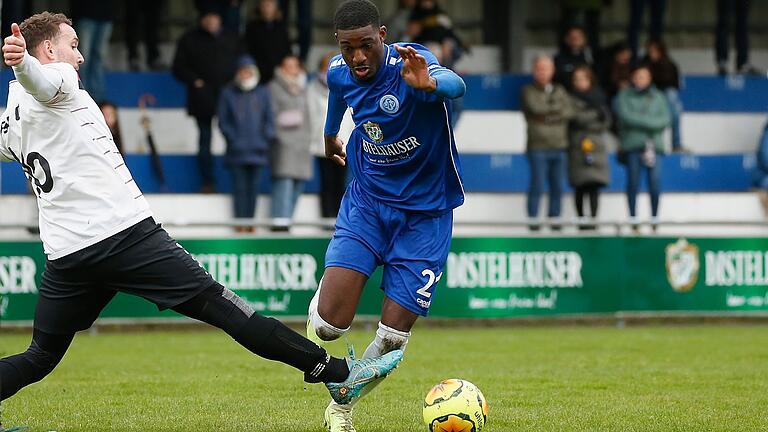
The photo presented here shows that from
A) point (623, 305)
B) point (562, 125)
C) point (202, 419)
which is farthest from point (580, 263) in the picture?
point (202, 419)

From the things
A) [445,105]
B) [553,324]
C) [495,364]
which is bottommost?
[553,324]

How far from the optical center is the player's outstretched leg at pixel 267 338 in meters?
6.91

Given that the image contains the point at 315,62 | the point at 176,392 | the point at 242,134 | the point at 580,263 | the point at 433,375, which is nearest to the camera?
the point at 176,392

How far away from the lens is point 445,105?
7.40 metres

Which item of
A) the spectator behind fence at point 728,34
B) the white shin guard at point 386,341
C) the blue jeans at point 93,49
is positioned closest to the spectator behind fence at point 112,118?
the blue jeans at point 93,49

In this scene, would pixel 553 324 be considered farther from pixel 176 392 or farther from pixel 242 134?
pixel 176 392

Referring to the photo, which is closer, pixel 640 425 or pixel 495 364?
pixel 640 425

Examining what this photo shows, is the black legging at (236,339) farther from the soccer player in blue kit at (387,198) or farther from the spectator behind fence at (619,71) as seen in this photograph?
the spectator behind fence at (619,71)

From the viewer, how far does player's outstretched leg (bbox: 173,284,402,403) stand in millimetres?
6914

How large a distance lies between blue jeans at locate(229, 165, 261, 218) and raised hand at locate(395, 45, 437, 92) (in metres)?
10.1

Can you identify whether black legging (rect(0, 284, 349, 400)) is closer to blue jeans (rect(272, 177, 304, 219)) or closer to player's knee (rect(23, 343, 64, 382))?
player's knee (rect(23, 343, 64, 382))

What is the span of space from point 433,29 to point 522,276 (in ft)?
14.4

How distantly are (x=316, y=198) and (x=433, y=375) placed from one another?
25.0 feet

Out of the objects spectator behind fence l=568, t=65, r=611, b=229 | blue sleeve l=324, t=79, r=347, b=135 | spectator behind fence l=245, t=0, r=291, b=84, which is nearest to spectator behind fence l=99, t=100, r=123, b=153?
spectator behind fence l=245, t=0, r=291, b=84
